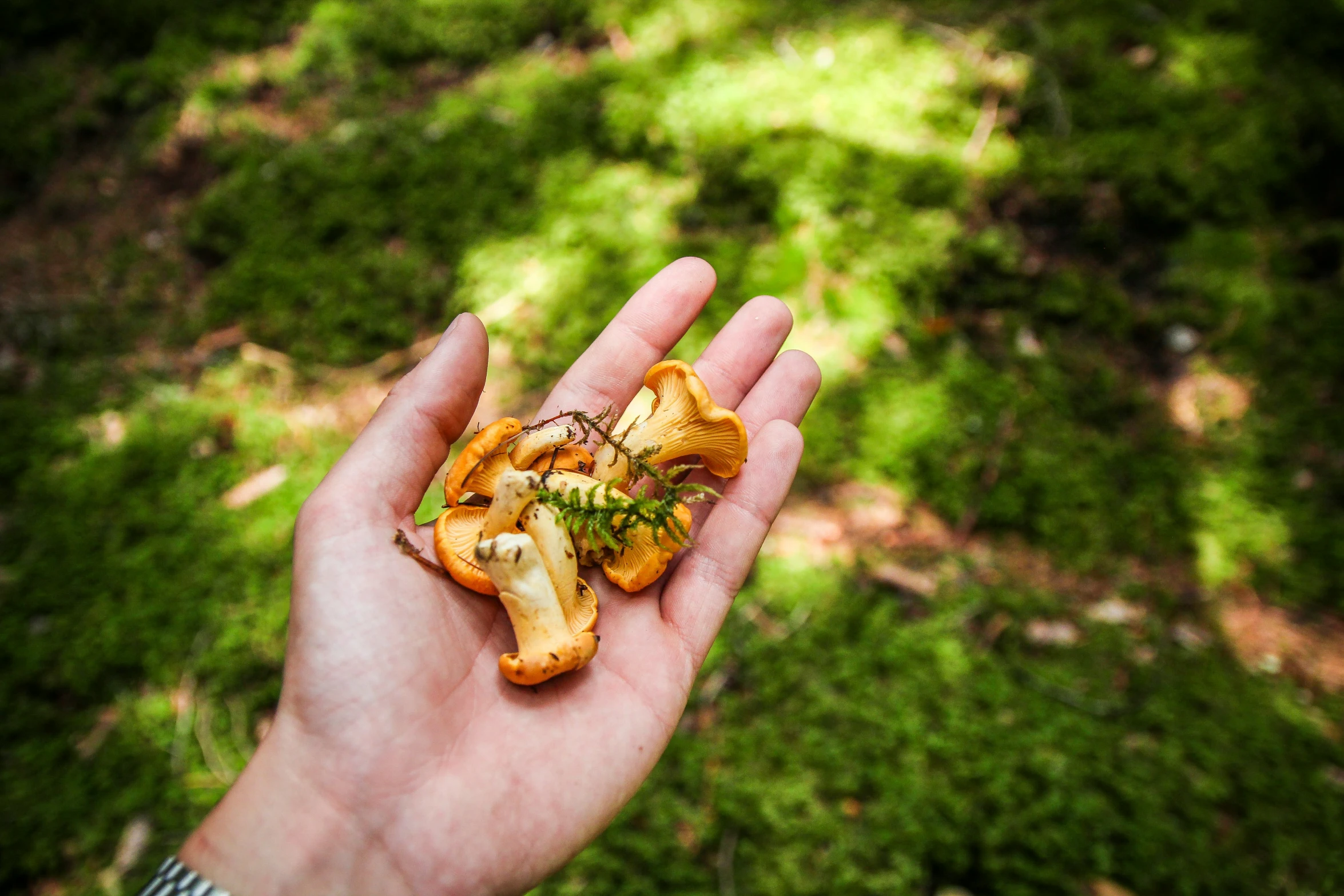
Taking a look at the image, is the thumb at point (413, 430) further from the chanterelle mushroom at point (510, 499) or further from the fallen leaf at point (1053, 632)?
the fallen leaf at point (1053, 632)

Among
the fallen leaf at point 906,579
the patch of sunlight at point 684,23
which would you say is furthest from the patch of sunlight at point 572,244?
the fallen leaf at point 906,579

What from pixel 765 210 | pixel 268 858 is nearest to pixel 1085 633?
pixel 765 210

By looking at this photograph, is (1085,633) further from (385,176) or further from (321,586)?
(385,176)

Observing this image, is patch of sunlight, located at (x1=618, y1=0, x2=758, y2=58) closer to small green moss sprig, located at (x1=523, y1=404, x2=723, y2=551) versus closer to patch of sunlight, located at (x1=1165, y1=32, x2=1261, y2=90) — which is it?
patch of sunlight, located at (x1=1165, y1=32, x2=1261, y2=90)

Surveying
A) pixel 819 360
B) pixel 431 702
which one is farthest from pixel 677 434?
pixel 819 360

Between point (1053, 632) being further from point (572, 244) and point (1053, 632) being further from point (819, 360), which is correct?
point (572, 244)

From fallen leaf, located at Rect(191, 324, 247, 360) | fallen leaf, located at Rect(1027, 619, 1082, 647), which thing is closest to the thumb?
fallen leaf, located at Rect(191, 324, 247, 360)

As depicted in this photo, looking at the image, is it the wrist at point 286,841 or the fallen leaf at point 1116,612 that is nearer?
the wrist at point 286,841
